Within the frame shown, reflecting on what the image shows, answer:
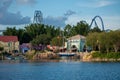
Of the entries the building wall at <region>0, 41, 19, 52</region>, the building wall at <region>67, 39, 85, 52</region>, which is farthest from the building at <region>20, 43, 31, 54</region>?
the building wall at <region>67, 39, 85, 52</region>

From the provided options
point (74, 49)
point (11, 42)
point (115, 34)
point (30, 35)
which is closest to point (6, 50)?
point (11, 42)

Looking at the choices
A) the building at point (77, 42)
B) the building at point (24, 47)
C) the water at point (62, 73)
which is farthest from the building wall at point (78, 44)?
the water at point (62, 73)

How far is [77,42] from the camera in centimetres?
16600

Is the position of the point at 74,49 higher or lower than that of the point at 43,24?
lower

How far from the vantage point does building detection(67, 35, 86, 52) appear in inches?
6483

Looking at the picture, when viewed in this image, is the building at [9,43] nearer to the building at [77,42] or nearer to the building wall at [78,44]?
the building wall at [78,44]

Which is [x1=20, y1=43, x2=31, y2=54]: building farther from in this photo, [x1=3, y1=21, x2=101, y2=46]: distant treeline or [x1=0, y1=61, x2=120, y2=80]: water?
[x1=0, y1=61, x2=120, y2=80]: water

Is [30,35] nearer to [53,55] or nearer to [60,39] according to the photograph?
[60,39]

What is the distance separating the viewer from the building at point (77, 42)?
16468 cm

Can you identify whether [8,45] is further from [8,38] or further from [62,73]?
[62,73]

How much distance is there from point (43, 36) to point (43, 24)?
2169 centimetres

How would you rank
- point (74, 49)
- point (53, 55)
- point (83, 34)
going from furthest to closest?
point (83, 34), point (74, 49), point (53, 55)

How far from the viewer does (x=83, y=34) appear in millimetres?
185250

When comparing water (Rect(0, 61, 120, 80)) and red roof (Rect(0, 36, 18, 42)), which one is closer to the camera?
water (Rect(0, 61, 120, 80))
